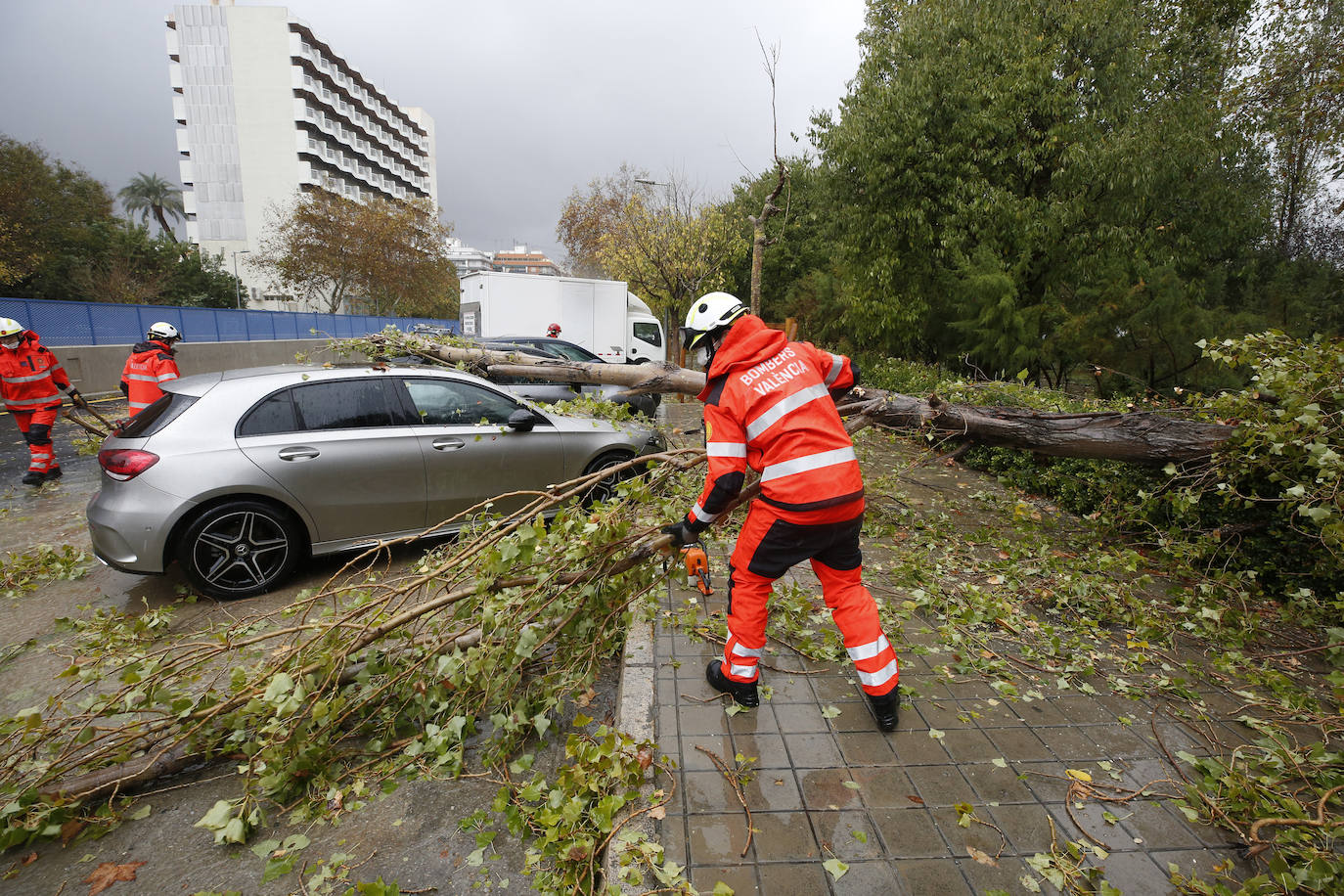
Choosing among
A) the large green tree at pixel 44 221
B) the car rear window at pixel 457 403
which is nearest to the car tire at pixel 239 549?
the car rear window at pixel 457 403

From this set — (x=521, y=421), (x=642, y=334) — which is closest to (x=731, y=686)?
(x=521, y=421)

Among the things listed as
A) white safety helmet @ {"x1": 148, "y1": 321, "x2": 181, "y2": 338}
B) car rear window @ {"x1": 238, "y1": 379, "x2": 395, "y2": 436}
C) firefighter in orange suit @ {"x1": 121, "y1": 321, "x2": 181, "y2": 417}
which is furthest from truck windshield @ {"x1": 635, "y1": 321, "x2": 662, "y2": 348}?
car rear window @ {"x1": 238, "y1": 379, "x2": 395, "y2": 436}

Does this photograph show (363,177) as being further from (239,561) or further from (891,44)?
(239,561)

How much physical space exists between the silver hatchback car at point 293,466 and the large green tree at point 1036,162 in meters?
7.58

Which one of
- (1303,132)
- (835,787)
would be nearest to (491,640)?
(835,787)

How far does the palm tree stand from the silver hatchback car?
2796 inches

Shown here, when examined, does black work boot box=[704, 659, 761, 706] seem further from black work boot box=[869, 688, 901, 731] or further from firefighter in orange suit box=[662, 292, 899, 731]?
black work boot box=[869, 688, 901, 731]

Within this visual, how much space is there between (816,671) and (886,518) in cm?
300

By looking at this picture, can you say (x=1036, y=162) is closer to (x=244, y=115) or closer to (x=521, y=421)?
(x=521, y=421)

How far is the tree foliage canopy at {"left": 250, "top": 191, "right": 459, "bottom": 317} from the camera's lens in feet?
109

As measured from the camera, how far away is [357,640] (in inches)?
115

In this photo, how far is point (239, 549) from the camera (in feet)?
14.4

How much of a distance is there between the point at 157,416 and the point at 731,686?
444 cm

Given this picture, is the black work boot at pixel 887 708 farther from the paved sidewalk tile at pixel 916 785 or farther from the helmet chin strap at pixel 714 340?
the helmet chin strap at pixel 714 340
